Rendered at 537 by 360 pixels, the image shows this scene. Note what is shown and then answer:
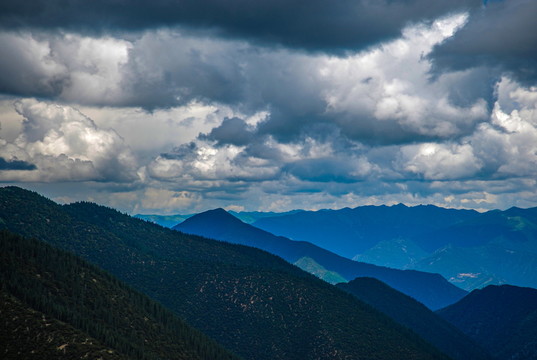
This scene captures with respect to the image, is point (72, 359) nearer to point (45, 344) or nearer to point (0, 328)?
point (45, 344)

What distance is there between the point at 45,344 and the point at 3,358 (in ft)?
44.9

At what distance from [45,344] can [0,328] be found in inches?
653

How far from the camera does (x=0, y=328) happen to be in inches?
7864

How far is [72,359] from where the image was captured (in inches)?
7751

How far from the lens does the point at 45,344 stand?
19925 cm

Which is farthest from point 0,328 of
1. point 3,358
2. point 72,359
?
point 72,359

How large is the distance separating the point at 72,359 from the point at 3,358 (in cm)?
2163

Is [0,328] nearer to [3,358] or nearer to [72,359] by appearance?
[3,358]

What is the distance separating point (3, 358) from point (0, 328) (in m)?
12.7

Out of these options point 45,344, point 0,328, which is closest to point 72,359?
point 45,344
